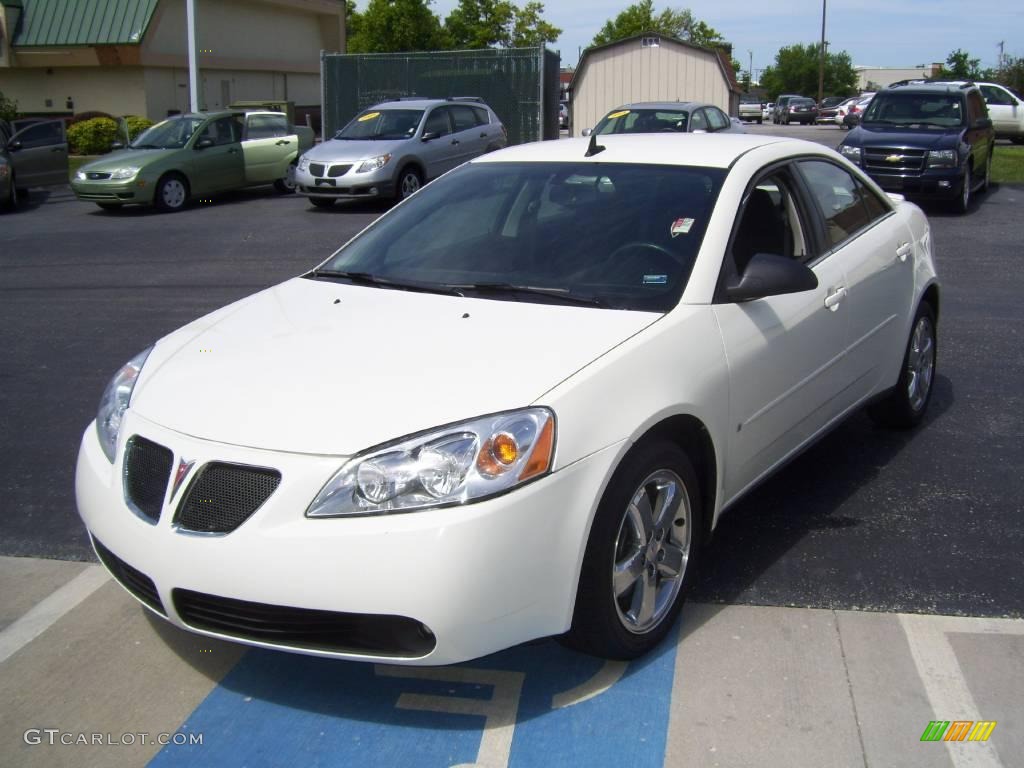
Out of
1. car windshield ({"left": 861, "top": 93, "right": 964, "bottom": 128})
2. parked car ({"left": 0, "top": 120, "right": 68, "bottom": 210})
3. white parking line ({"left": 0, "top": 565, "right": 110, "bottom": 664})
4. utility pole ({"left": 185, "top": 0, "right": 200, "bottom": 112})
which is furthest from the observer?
utility pole ({"left": 185, "top": 0, "right": 200, "bottom": 112})

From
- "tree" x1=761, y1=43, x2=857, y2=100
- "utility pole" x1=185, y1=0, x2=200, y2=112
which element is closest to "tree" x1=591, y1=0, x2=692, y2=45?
"tree" x1=761, y1=43, x2=857, y2=100

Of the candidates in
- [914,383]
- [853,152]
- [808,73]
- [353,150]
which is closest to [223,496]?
[914,383]

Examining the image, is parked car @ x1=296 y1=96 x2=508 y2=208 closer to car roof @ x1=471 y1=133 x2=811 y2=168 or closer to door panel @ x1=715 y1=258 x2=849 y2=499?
car roof @ x1=471 y1=133 x2=811 y2=168

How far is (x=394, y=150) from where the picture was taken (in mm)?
17234

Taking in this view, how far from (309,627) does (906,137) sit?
46.8 feet

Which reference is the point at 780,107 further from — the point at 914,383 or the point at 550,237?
the point at 550,237

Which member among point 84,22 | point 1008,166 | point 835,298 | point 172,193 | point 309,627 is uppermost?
point 84,22

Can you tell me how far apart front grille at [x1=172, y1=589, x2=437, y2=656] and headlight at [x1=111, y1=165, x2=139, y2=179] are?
15.1m

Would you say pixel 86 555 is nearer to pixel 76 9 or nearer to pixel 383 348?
pixel 383 348

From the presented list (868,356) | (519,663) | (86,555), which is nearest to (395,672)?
(519,663)

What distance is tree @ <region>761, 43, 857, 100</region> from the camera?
95.9 meters

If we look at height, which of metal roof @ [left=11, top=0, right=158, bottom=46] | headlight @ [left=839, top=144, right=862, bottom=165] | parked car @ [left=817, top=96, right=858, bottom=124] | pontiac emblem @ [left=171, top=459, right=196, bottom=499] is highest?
metal roof @ [left=11, top=0, right=158, bottom=46]

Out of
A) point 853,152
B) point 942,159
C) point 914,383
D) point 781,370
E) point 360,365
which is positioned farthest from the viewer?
point 853,152

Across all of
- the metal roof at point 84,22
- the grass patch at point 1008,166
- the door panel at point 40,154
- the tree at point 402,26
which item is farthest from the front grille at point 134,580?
the tree at point 402,26
